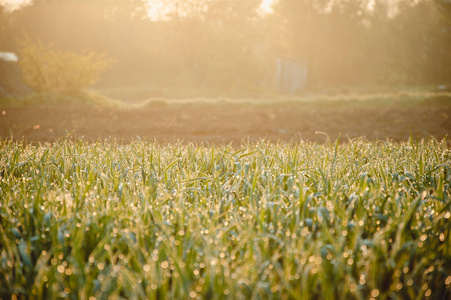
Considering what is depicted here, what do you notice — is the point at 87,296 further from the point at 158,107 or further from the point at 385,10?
the point at 385,10

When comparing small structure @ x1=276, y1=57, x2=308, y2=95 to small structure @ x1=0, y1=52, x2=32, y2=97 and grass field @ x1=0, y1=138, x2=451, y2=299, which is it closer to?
small structure @ x1=0, y1=52, x2=32, y2=97

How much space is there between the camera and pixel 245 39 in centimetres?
2312

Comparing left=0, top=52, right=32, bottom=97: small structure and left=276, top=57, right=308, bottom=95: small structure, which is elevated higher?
left=276, top=57, right=308, bottom=95: small structure

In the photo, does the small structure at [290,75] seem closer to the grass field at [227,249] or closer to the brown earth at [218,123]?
the brown earth at [218,123]

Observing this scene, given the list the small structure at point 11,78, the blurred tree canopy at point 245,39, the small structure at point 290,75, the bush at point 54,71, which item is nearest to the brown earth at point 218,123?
the bush at point 54,71

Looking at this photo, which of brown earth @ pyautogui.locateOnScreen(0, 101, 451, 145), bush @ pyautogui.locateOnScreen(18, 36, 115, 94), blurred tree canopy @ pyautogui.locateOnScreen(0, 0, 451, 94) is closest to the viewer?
brown earth @ pyautogui.locateOnScreen(0, 101, 451, 145)

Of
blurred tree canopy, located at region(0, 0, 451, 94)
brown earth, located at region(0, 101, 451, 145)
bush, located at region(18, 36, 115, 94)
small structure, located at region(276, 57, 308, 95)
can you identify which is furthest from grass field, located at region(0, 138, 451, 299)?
blurred tree canopy, located at region(0, 0, 451, 94)

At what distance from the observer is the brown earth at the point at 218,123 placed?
650cm

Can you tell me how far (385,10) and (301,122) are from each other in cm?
1977

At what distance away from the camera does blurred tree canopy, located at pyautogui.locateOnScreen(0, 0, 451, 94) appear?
2170 centimetres

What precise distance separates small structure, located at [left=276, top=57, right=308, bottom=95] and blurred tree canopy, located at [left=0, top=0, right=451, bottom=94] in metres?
0.77

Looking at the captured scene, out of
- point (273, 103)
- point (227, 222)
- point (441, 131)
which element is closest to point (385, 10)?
point (273, 103)

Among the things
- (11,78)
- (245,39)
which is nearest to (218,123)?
(11,78)

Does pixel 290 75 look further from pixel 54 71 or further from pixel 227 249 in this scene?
pixel 227 249
